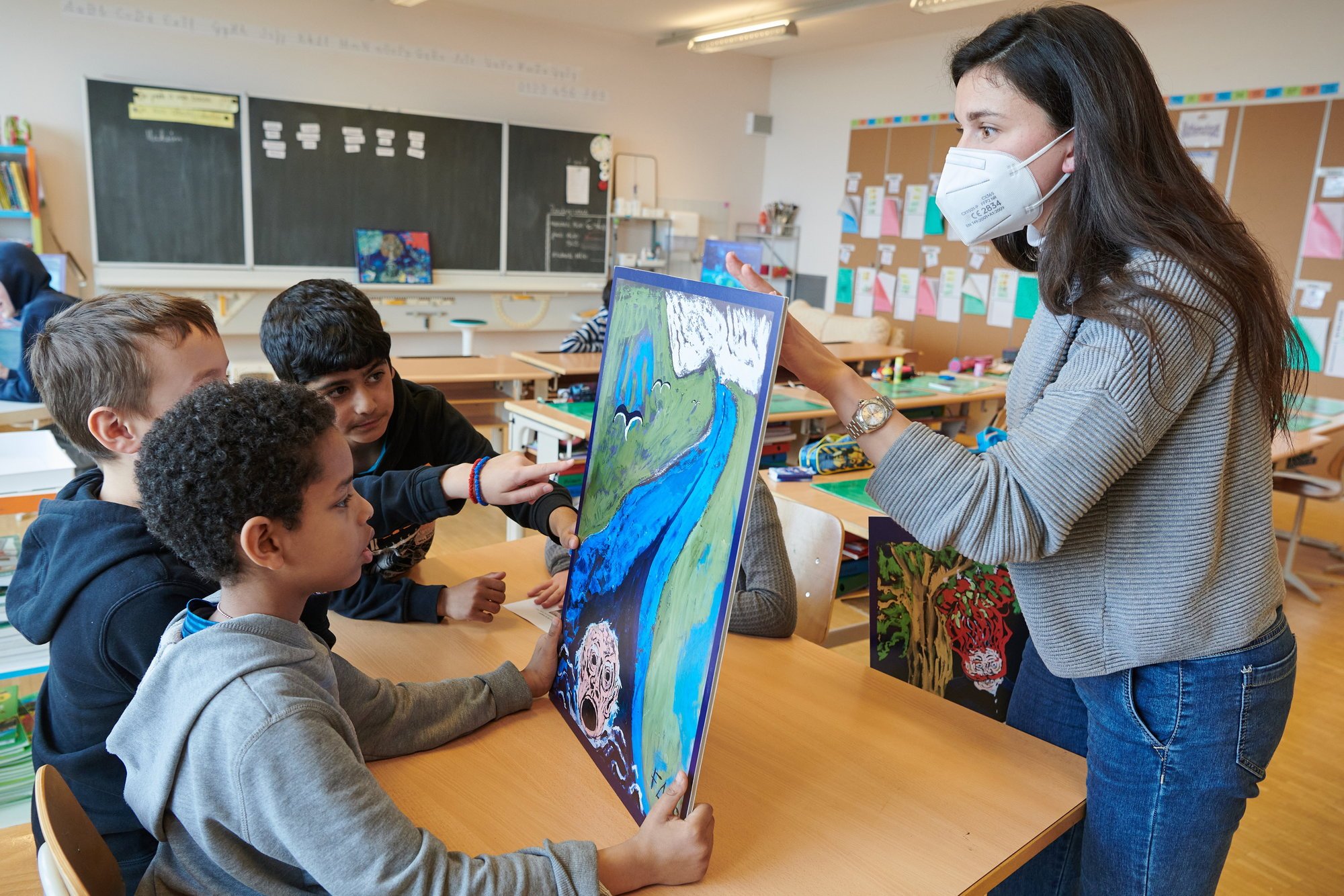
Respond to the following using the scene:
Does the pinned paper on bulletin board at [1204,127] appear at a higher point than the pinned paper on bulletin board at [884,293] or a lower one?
higher

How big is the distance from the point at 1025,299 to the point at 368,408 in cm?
585

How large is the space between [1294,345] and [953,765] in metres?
0.63

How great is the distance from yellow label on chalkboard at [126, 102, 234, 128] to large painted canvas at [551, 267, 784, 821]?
223 inches

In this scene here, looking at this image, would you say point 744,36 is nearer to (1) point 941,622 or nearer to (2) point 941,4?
(2) point 941,4

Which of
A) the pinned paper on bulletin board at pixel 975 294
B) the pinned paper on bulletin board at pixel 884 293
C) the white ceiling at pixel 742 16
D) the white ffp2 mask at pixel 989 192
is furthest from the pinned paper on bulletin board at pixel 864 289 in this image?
the white ffp2 mask at pixel 989 192

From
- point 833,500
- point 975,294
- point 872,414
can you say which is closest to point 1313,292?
point 975,294

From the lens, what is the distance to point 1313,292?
205 inches

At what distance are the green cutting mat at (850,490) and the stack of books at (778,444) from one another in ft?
3.29

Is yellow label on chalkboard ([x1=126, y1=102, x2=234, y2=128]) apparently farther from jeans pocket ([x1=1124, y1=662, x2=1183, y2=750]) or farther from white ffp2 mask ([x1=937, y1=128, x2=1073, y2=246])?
jeans pocket ([x1=1124, y1=662, x2=1183, y2=750])

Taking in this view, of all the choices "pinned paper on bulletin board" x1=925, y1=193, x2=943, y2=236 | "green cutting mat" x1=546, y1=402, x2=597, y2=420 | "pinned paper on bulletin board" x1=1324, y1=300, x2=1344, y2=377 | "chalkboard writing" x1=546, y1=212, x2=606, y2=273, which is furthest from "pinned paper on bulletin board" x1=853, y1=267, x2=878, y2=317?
"green cutting mat" x1=546, y1=402, x2=597, y2=420

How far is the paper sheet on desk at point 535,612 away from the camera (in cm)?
154

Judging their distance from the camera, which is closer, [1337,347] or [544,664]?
[544,664]

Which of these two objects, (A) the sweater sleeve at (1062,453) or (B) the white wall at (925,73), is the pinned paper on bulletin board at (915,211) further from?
(A) the sweater sleeve at (1062,453)

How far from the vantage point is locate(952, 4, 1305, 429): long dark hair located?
922 millimetres
